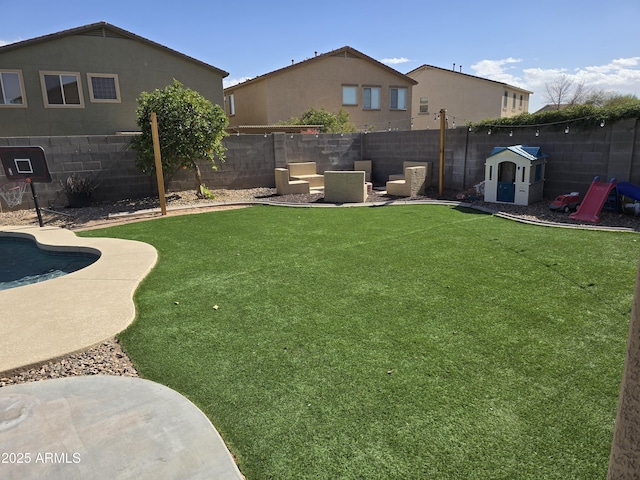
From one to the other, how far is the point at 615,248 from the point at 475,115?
29944 millimetres

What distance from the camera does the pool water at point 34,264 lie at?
7633 mm

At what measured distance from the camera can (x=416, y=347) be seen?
4.24 metres

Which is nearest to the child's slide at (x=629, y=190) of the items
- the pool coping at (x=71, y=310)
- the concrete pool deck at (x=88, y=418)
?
the pool coping at (x=71, y=310)

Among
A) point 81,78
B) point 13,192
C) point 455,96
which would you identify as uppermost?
point 455,96

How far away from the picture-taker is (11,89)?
727 inches

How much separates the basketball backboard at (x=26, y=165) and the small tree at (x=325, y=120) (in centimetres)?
1539

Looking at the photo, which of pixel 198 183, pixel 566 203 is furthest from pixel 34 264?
pixel 566 203

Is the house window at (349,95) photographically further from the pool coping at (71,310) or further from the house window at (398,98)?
the pool coping at (71,310)

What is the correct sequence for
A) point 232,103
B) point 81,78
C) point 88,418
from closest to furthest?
point 88,418 → point 81,78 → point 232,103

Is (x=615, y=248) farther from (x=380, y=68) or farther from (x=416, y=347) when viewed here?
(x=380, y=68)

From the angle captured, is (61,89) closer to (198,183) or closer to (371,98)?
(198,183)

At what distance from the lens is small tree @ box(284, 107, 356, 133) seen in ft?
80.4

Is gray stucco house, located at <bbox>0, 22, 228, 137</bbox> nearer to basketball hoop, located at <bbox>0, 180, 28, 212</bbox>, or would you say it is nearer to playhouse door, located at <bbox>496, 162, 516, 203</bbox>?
basketball hoop, located at <bbox>0, 180, 28, 212</bbox>

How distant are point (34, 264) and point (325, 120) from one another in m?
18.7
